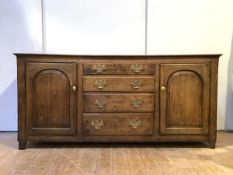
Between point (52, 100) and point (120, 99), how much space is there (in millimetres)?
537

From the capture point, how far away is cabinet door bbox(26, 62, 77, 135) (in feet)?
8.32

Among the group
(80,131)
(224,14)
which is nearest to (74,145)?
(80,131)

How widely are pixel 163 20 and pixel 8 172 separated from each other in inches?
80.1

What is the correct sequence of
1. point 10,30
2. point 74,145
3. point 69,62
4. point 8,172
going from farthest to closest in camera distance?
point 10,30, point 74,145, point 69,62, point 8,172

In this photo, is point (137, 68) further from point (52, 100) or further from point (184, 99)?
point (52, 100)

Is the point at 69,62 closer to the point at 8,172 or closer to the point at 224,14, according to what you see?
the point at 8,172

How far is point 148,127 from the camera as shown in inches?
102

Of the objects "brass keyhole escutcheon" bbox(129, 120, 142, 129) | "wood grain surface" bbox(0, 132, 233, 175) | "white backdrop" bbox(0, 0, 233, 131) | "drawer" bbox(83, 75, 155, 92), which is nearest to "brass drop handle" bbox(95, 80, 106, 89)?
"drawer" bbox(83, 75, 155, 92)

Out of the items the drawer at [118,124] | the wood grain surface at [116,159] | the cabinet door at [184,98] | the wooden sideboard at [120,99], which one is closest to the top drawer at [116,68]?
the wooden sideboard at [120,99]

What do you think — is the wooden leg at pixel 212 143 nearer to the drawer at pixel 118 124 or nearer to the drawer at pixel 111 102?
the drawer at pixel 118 124

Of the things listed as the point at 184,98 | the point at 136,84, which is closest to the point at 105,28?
the point at 136,84

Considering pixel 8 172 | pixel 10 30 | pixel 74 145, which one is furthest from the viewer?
pixel 10 30

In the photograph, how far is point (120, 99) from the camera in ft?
8.45

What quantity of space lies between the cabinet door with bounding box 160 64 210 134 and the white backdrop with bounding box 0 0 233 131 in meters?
0.71
